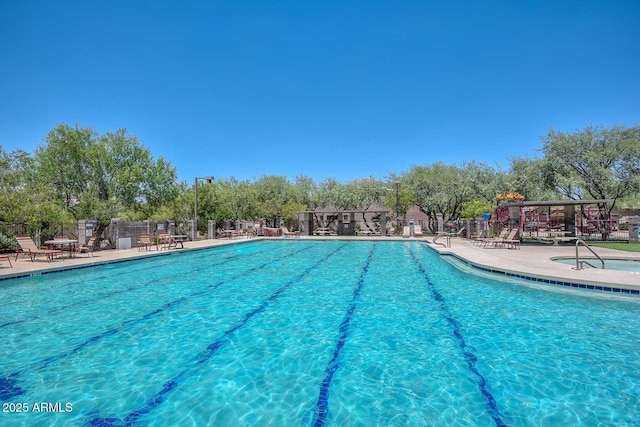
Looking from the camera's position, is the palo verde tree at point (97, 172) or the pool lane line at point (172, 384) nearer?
the pool lane line at point (172, 384)

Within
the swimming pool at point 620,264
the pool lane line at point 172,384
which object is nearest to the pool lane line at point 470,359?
the pool lane line at point 172,384

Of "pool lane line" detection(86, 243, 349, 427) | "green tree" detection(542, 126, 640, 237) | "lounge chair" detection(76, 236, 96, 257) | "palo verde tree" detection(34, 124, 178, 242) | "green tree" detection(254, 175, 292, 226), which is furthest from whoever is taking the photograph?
"green tree" detection(254, 175, 292, 226)

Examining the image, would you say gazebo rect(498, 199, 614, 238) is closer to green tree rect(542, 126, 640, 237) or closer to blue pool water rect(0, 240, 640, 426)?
green tree rect(542, 126, 640, 237)

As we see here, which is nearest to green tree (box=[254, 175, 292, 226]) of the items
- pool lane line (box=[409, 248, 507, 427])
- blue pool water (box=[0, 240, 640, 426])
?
blue pool water (box=[0, 240, 640, 426])

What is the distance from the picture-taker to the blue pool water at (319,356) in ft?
9.73

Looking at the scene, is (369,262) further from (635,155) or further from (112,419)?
(635,155)

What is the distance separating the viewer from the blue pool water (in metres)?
2.97

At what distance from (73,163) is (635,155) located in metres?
32.2

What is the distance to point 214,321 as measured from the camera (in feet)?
18.4

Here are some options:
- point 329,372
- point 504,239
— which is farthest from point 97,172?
point 504,239

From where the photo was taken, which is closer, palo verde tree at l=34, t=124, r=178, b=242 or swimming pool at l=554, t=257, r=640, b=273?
swimming pool at l=554, t=257, r=640, b=273

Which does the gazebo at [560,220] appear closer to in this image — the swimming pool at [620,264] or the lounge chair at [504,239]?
the lounge chair at [504,239]

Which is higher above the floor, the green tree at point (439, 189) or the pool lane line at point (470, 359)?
the green tree at point (439, 189)

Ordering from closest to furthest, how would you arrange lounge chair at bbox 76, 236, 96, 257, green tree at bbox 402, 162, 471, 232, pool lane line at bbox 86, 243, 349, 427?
pool lane line at bbox 86, 243, 349, 427 → lounge chair at bbox 76, 236, 96, 257 → green tree at bbox 402, 162, 471, 232
